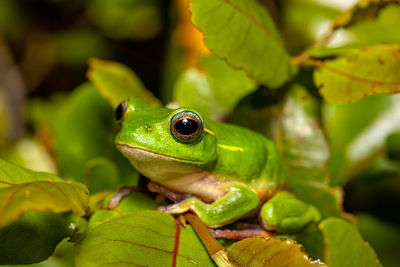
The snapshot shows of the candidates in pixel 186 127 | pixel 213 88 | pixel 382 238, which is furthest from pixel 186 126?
pixel 382 238

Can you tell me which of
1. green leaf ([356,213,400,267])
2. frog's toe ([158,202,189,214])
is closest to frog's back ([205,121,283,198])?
frog's toe ([158,202,189,214])

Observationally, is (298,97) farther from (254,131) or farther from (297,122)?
(254,131)

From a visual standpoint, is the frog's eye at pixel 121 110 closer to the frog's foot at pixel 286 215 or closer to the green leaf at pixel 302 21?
the frog's foot at pixel 286 215

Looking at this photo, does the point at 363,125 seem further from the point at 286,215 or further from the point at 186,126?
the point at 186,126

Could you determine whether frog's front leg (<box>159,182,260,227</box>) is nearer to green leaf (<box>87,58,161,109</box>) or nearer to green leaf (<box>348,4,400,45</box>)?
green leaf (<box>87,58,161,109</box>)

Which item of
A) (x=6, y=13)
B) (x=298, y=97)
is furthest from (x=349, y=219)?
(x=6, y=13)

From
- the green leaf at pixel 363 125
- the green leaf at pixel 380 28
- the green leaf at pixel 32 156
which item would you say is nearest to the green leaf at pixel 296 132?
the green leaf at pixel 363 125

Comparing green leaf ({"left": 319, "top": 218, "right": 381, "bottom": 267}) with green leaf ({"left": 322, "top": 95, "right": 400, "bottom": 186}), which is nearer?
green leaf ({"left": 319, "top": 218, "right": 381, "bottom": 267})
